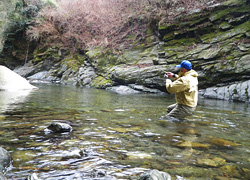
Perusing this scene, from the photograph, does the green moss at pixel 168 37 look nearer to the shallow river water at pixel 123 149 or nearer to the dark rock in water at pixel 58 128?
the shallow river water at pixel 123 149

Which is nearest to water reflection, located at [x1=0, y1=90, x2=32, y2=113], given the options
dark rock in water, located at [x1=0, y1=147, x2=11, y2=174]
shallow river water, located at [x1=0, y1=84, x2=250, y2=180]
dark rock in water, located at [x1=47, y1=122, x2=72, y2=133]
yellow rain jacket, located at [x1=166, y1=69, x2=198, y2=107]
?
shallow river water, located at [x1=0, y1=84, x2=250, y2=180]

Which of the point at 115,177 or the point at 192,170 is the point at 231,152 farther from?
the point at 115,177

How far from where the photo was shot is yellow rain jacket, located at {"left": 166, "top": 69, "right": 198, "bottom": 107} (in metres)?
5.02

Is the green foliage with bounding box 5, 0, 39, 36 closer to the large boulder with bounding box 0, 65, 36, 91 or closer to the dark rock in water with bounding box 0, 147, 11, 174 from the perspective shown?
the large boulder with bounding box 0, 65, 36, 91


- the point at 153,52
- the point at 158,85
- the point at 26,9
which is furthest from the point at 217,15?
the point at 26,9

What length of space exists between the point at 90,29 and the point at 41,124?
77.1ft

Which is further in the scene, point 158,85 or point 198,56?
point 158,85

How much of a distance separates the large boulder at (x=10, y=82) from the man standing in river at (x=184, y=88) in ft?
35.7

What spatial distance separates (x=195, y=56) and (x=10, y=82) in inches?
480

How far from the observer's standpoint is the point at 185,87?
16.6 ft

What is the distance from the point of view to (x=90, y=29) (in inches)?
1039

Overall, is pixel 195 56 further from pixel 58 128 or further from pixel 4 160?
pixel 4 160

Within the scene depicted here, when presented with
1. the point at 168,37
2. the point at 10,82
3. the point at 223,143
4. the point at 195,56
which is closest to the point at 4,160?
the point at 223,143

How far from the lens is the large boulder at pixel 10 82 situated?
12.4 metres
